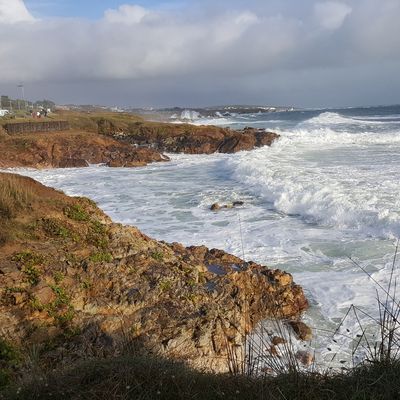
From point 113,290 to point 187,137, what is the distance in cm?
3206

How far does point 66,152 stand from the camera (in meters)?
32.2

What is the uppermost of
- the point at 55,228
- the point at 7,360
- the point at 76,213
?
the point at 76,213

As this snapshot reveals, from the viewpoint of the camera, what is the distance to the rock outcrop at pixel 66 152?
1202 inches

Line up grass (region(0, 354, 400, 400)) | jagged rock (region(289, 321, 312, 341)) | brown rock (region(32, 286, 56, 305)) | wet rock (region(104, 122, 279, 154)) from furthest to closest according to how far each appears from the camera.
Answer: wet rock (region(104, 122, 279, 154)) < jagged rock (region(289, 321, 312, 341)) < brown rock (region(32, 286, 56, 305)) < grass (region(0, 354, 400, 400))

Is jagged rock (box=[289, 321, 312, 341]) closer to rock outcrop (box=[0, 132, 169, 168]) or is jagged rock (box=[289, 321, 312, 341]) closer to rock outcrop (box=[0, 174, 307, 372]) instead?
rock outcrop (box=[0, 174, 307, 372])

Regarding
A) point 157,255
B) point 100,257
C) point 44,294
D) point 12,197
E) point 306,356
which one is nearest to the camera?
point 306,356

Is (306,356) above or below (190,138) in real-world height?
below

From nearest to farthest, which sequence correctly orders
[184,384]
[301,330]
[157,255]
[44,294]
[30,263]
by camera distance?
[184,384] < [44,294] < [30,263] < [301,330] < [157,255]

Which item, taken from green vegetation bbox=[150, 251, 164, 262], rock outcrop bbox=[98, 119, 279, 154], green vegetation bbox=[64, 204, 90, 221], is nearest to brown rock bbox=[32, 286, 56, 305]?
green vegetation bbox=[150, 251, 164, 262]

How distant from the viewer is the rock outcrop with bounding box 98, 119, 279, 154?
3619 centimetres

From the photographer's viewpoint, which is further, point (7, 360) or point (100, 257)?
point (100, 257)

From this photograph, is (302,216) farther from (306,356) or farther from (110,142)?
(110,142)

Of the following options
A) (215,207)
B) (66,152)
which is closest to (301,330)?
(215,207)

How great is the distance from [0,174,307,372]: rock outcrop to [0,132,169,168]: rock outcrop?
71.3 ft
